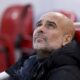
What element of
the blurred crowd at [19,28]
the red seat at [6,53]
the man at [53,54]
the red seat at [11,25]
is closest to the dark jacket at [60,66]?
the man at [53,54]

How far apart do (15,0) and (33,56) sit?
2.85 metres

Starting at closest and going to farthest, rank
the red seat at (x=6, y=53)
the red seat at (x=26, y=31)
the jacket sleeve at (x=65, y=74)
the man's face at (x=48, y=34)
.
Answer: the jacket sleeve at (x=65, y=74), the man's face at (x=48, y=34), the red seat at (x=6, y=53), the red seat at (x=26, y=31)

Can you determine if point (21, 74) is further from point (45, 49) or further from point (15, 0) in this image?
point (15, 0)

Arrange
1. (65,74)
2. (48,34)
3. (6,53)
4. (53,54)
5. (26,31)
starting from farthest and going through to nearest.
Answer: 1. (26,31)
2. (6,53)
3. (48,34)
4. (53,54)
5. (65,74)

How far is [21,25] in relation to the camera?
3.87 m

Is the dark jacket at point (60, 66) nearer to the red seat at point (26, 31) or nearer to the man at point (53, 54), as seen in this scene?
the man at point (53, 54)

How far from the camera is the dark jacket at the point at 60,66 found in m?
1.66

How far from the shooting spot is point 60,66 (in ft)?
5.63

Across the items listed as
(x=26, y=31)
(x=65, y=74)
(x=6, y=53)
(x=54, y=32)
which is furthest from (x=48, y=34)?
(x=26, y=31)

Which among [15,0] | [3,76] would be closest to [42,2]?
[15,0]

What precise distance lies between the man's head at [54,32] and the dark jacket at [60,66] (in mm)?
85

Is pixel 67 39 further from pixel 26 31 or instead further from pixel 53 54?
pixel 26 31

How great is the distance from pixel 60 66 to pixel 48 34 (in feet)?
0.77

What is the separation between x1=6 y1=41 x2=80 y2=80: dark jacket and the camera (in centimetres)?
166
